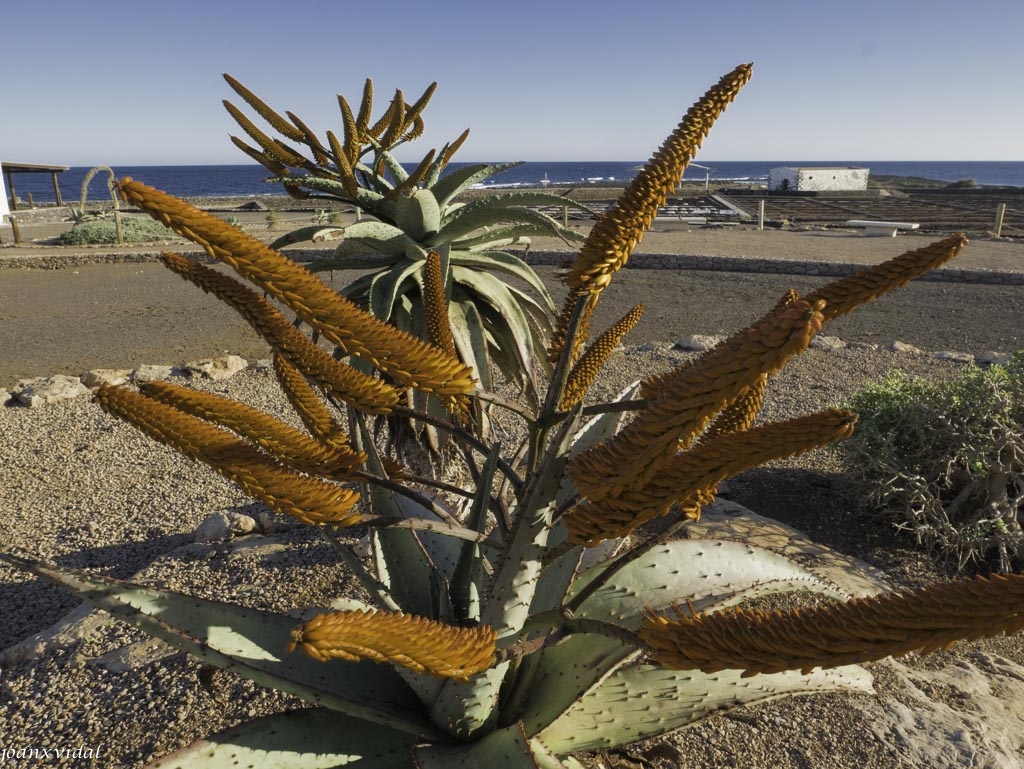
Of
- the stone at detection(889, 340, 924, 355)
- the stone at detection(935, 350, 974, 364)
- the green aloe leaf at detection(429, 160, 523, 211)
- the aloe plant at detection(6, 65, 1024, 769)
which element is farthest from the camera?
the stone at detection(889, 340, 924, 355)

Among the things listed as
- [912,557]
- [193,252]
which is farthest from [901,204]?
[912,557]

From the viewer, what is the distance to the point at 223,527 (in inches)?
184

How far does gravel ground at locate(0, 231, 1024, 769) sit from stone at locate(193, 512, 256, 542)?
0.18 meters

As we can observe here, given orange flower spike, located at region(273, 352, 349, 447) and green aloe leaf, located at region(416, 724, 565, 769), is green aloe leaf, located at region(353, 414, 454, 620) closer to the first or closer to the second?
green aloe leaf, located at region(416, 724, 565, 769)

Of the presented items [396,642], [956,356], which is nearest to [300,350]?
[396,642]

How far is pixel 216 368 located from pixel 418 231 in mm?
5862

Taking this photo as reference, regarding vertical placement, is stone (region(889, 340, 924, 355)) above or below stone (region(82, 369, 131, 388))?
above

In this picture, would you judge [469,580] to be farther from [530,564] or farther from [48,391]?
[48,391]

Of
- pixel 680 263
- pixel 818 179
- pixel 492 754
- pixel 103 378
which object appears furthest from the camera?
pixel 818 179

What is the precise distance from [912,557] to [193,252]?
19.7 m

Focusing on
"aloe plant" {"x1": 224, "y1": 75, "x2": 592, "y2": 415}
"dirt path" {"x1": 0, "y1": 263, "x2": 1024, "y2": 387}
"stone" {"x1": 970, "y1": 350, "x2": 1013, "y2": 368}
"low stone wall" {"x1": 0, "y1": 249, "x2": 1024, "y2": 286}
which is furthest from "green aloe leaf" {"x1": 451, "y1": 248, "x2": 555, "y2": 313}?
"low stone wall" {"x1": 0, "y1": 249, "x2": 1024, "y2": 286}

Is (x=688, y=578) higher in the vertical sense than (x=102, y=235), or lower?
lower

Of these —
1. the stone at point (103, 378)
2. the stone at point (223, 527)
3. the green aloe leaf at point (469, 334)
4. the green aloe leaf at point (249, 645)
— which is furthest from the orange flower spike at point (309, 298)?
the stone at point (103, 378)

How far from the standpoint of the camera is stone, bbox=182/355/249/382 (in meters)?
8.48
